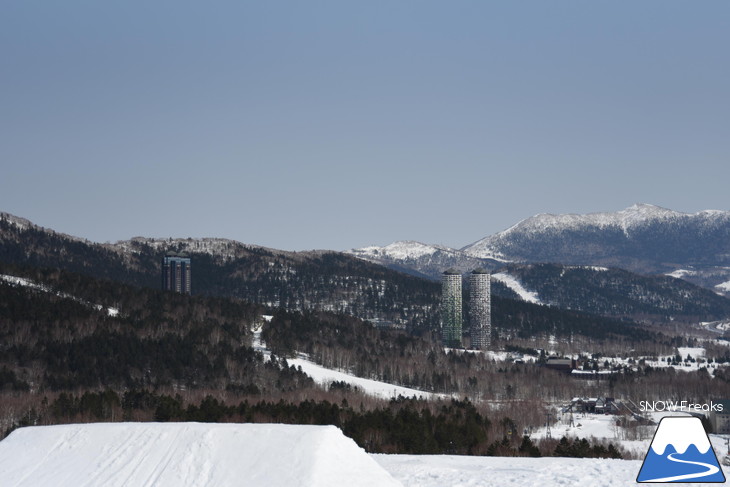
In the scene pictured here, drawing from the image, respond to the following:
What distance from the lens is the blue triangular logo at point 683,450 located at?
54.1m

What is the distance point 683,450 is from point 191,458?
3458 centimetres

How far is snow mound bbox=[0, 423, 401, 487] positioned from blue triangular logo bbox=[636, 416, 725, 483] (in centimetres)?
1969

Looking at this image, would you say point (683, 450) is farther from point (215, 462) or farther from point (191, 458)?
point (191, 458)

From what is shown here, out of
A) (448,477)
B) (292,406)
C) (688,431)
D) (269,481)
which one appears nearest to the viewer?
(688,431)

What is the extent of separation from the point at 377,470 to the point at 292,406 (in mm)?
99391

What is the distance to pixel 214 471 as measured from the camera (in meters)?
67.0

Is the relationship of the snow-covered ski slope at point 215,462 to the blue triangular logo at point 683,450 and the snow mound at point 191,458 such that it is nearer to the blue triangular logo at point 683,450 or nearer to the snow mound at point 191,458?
the snow mound at point 191,458

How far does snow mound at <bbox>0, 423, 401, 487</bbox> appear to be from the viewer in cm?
6606

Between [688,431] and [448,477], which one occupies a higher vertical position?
[688,431]

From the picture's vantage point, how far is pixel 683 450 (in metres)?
57.6

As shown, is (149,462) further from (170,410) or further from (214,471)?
(170,410)

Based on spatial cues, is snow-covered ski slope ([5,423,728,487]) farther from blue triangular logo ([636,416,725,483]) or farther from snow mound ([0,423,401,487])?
blue triangular logo ([636,416,725,483])

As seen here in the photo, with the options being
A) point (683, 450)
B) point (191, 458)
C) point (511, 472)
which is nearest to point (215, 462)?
point (191, 458)

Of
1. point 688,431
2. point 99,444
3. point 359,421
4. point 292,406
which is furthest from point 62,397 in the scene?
point 688,431
